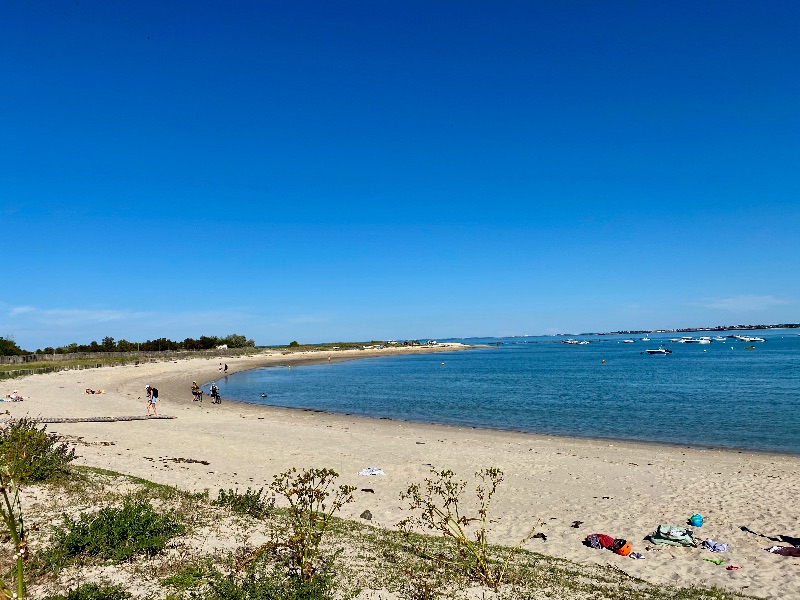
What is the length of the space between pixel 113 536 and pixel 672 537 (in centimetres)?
956

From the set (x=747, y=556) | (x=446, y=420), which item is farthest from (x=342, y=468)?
(x=446, y=420)

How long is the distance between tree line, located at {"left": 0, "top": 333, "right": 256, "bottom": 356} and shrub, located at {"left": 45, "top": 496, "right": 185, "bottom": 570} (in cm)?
8698

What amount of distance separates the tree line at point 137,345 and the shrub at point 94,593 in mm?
88794

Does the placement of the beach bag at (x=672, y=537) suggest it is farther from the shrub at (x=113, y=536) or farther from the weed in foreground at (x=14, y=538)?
the weed in foreground at (x=14, y=538)

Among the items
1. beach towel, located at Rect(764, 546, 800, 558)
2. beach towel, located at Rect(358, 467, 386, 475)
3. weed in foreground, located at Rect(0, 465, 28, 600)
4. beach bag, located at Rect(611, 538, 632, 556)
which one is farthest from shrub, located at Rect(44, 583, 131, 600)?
beach towel, located at Rect(764, 546, 800, 558)

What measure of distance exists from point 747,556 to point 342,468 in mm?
10475

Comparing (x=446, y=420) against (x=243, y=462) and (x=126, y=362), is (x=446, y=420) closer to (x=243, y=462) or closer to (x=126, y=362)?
(x=243, y=462)

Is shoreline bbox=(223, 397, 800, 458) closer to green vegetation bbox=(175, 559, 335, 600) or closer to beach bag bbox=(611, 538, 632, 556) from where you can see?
beach bag bbox=(611, 538, 632, 556)

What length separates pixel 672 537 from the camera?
32.0 feet

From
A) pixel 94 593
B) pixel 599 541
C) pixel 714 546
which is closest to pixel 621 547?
pixel 599 541

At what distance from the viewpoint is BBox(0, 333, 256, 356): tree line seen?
80312mm

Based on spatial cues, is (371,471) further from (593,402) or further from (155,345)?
(155,345)

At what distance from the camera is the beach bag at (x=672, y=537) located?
31.8 ft

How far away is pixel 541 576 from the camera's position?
7.54m
